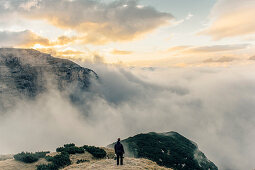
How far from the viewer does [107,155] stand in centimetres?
3738

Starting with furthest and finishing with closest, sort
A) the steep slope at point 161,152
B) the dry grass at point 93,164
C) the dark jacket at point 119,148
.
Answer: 1. the steep slope at point 161,152
2. the dry grass at point 93,164
3. the dark jacket at point 119,148

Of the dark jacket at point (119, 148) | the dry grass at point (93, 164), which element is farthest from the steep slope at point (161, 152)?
the dark jacket at point (119, 148)

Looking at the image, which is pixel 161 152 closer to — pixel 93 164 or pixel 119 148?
pixel 93 164

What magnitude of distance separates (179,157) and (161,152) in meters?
7.15

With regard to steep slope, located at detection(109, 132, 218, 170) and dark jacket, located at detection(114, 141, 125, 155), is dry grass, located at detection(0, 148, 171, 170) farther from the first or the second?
steep slope, located at detection(109, 132, 218, 170)

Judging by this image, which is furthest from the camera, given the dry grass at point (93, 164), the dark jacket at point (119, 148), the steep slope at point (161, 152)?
the steep slope at point (161, 152)

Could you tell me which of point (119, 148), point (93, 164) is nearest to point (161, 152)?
point (93, 164)

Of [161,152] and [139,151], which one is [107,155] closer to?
[139,151]

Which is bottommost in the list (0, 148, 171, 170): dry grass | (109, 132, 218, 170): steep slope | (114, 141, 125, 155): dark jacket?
(109, 132, 218, 170): steep slope

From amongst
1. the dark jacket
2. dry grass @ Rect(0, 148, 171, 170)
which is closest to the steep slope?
dry grass @ Rect(0, 148, 171, 170)

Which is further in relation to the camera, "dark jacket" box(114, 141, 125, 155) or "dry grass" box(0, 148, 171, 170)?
"dry grass" box(0, 148, 171, 170)

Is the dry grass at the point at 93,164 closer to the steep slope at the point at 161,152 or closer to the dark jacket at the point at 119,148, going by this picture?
the dark jacket at the point at 119,148

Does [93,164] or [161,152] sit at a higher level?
[93,164]

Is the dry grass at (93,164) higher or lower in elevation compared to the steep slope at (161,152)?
higher
